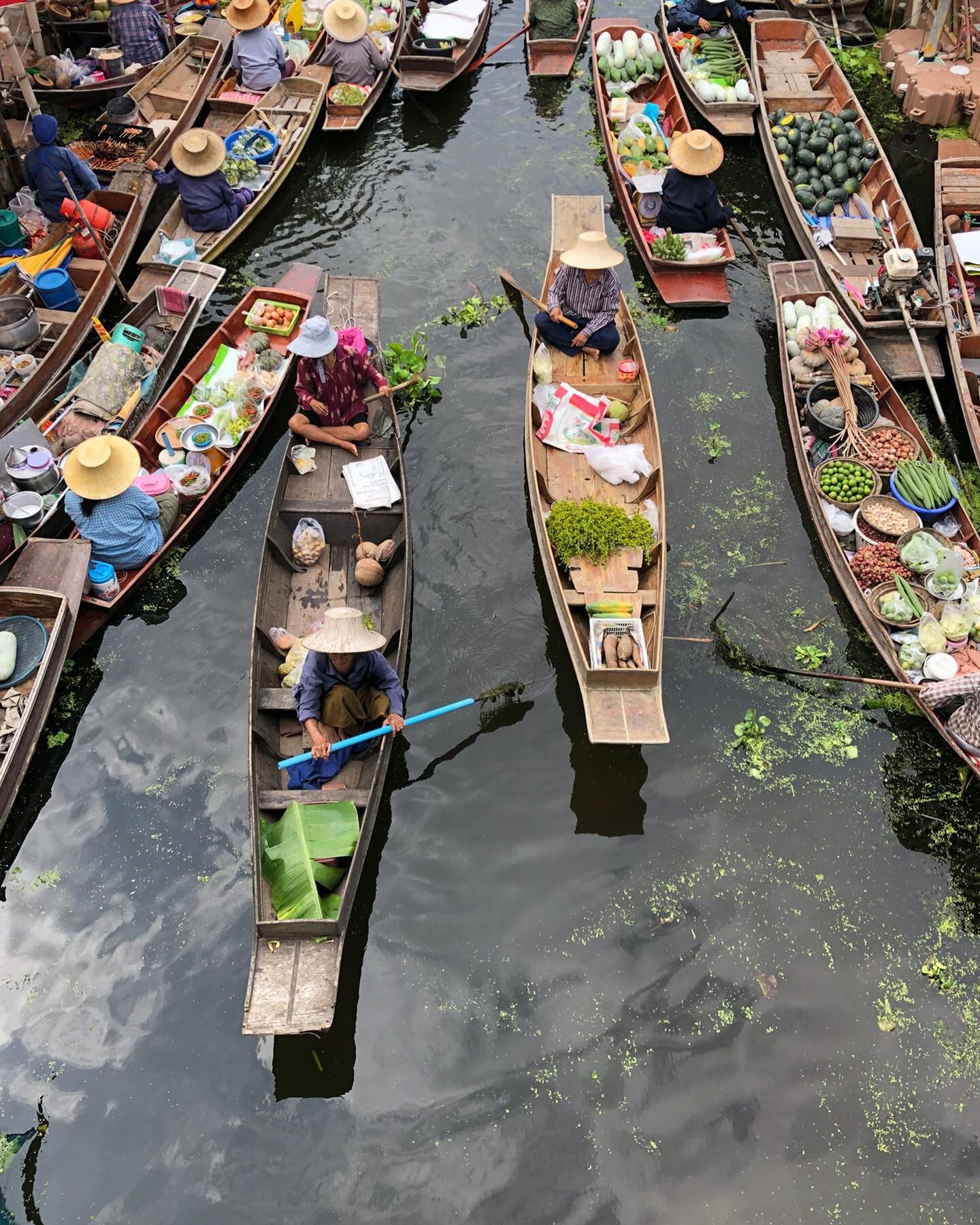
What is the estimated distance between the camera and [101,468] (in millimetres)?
8266

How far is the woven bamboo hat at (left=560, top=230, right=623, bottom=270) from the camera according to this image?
9922mm

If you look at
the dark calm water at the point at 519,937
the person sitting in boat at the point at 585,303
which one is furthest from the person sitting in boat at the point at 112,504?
the person sitting in boat at the point at 585,303

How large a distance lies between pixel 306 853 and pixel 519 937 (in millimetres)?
1880

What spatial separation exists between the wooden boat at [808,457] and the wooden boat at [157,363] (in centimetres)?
676

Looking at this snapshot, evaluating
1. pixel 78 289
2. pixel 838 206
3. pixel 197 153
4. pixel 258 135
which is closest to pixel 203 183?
pixel 197 153

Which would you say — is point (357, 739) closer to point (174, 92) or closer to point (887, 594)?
point (887, 594)

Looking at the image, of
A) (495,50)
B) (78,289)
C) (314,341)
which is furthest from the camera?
(495,50)

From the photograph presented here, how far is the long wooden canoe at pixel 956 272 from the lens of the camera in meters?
10.1

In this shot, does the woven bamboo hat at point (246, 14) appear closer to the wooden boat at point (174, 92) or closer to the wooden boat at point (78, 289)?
the wooden boat at point (174, 92)

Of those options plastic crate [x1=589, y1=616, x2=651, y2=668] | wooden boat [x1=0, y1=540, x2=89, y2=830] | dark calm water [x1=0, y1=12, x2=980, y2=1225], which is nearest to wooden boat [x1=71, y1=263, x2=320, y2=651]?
wooden boat [x1=0, y1=540, x2=89, y2=830]

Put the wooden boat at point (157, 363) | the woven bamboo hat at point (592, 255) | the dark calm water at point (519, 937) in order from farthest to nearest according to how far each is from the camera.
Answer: the woven bamboo hat at point (592, 255)
the wooden boat at point (157, 363)
the dark calm water at point (519, 937)

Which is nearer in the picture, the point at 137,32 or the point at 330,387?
the point at 330,387

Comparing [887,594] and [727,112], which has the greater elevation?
[727,112]

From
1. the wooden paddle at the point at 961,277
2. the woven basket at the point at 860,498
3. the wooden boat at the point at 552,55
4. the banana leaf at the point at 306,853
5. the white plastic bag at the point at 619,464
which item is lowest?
the banana leaf at the point at 306,853
